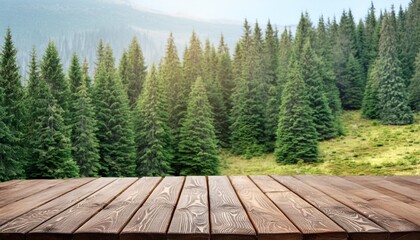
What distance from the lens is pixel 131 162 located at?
3172 centimetres

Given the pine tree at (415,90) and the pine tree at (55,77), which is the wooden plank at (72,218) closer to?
the pine tree at (55,77)

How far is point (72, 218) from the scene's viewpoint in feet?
6.88

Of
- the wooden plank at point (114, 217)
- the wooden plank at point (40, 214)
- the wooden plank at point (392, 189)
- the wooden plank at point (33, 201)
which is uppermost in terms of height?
the wooden plank at point (33, 201)

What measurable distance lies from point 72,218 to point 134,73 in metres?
46.4

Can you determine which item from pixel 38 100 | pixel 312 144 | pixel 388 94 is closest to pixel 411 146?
pixel 312 144

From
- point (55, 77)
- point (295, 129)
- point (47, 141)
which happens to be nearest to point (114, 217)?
point (47, 141)

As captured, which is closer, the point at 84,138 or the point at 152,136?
the point at 84,138

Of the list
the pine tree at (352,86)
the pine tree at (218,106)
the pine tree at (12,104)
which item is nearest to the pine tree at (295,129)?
the pine tree at (218,106)

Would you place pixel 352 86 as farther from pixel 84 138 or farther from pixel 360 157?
pixel 84 138

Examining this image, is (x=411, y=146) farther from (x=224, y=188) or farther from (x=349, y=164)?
(x=224, y=188)

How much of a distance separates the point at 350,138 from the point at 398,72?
1459 centimetres

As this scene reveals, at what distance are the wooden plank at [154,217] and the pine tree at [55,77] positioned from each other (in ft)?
93.0

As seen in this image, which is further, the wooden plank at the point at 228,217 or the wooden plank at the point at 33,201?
the wooden plank at the point at 33,201

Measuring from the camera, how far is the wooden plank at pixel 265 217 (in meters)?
1.76
